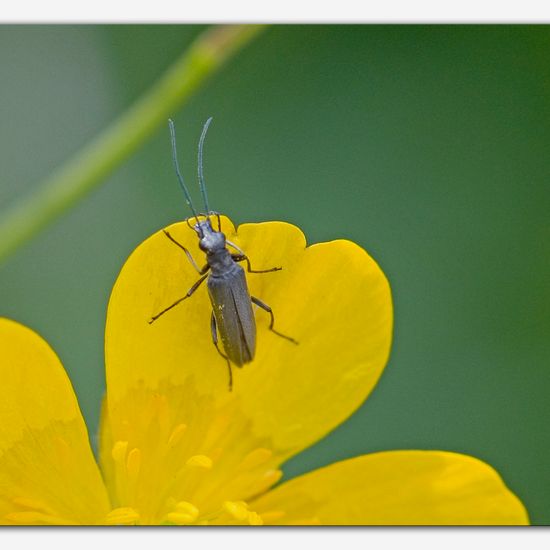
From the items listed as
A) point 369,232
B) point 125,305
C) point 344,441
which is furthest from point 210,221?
point 344,441

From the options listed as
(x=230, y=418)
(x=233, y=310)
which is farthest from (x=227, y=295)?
(x=230, y=418)

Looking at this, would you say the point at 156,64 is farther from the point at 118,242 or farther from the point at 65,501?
the point at 65,501
